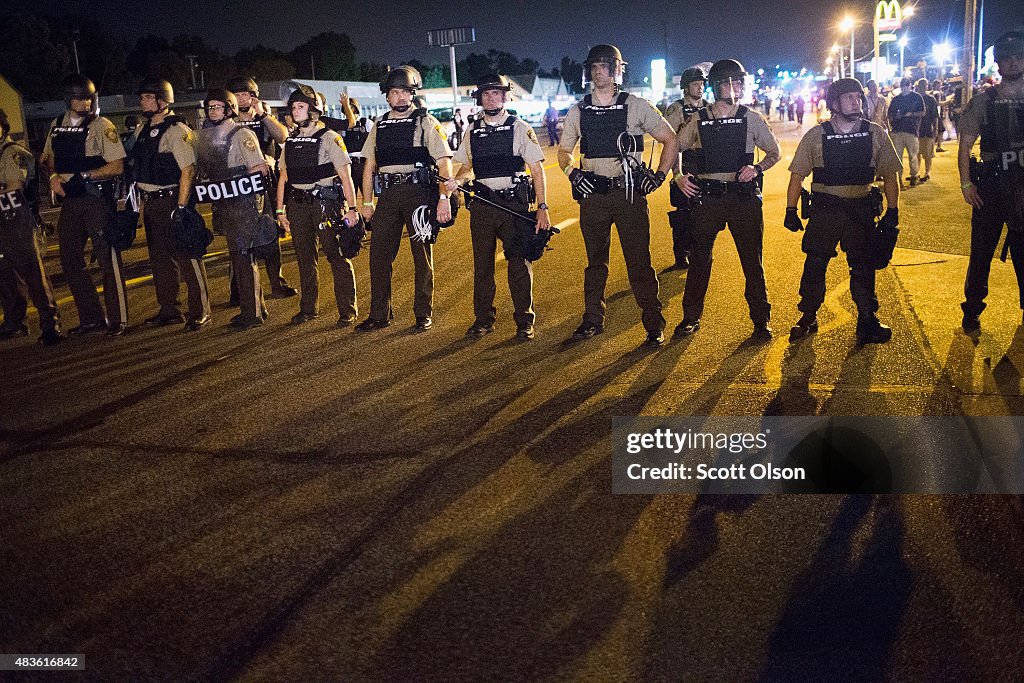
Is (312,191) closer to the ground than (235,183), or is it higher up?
closer to the ground

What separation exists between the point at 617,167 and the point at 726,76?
3.59ft

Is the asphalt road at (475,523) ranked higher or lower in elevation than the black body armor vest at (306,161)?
lower

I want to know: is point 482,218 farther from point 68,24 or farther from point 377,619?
point 68,24

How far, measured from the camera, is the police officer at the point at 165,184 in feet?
29.2

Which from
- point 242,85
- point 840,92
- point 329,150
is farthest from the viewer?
point 242,85

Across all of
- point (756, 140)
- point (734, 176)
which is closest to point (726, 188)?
point (734, 176)

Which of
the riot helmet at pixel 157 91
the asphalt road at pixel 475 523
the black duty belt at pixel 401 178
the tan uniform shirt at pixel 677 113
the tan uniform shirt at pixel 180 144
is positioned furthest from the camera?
the tan uniform shirt at pixel 677 113

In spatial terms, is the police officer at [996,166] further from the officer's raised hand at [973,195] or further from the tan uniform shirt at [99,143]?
the tan uniform shirt at [99,143]

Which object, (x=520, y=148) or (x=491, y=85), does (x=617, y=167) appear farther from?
→ (x=491, y=85)

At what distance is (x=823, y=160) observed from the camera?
297 inches

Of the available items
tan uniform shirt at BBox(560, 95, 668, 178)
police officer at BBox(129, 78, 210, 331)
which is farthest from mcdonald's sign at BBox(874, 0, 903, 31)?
police officer at BBox(129, 78, 210, 331)

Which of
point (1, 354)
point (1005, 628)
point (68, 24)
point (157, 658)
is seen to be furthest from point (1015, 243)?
point (68, 24)

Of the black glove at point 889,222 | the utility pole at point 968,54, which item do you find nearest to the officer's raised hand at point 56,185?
the black glove at point 889,222

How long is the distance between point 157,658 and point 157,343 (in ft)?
18.4
